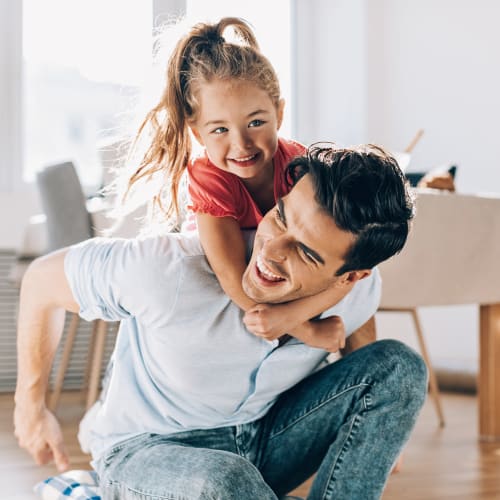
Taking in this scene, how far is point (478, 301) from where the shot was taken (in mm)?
2547

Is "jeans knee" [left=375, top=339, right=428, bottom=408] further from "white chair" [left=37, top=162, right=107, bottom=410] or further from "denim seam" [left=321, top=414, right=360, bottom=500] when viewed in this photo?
"white chair" [left=37, top=162, right=107, bottom=410]

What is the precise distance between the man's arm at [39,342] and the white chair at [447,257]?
1.22 meters

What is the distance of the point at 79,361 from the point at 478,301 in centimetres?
217

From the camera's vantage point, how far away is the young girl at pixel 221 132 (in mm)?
1464

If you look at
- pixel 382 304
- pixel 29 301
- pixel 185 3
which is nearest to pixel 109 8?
pixel 185 3

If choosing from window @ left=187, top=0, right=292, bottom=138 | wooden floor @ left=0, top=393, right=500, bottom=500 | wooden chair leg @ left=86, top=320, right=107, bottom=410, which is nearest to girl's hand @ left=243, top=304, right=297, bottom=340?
wooden floor @ left=0, top=393, right=500, bottom=500

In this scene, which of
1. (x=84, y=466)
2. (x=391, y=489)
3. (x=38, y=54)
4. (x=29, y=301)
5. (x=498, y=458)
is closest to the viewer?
(x=29, y=301)

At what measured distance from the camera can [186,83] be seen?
5.01 ft

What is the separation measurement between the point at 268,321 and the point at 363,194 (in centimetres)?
25

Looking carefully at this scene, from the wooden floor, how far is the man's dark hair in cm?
89

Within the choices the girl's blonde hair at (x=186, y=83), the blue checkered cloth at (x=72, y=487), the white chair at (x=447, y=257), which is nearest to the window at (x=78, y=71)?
the white chair at (x=447, y=257)

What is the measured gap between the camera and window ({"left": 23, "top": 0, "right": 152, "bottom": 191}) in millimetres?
4211

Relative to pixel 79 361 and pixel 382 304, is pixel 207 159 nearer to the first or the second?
pixel 382 304

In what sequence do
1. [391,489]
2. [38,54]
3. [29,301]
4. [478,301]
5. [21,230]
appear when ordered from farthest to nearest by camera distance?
[38,54] → [21,230] → [478,301] → [391,489] → [29,301]
